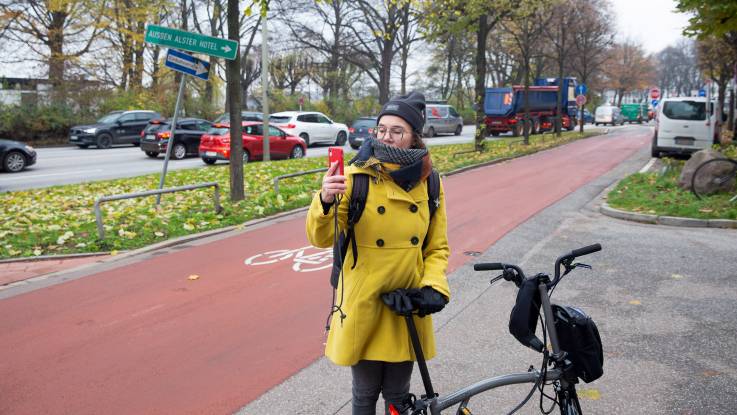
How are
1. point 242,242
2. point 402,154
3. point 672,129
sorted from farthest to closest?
point 672,129 → point 242,242 → point 402,154

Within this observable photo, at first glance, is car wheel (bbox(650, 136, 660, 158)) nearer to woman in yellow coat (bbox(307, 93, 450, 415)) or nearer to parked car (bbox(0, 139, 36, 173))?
woman in yellow coat (bbox(307, 93, 450, 415))

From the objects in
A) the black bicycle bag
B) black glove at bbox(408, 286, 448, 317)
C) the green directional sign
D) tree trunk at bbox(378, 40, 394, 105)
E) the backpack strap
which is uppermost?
tree trunk at bbox(378, 40, 394, 105)

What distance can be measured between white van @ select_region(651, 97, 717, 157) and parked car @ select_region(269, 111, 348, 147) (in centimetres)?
1453

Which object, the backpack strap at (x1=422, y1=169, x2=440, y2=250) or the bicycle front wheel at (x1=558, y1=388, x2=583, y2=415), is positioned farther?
the backpack strap at (x1=422, y1=169, x2=440, y2=250)

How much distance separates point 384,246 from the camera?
102 inches

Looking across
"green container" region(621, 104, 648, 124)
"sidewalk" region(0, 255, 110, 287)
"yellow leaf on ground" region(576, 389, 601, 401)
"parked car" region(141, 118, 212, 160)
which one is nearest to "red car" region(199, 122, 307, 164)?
"parked car" region(141, 118, 212, 160)

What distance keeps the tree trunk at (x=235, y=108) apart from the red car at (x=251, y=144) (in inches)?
308

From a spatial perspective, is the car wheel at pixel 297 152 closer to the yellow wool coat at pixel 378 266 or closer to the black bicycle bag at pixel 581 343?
the yellow wool coat at pixel 378 266

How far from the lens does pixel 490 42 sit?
4869 cm

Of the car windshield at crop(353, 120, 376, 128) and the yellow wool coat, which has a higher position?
the car windshield at crop(353, 120, 376, 128)

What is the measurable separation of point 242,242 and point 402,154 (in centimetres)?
641

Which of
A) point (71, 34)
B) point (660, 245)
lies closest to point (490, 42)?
point (71, 34)

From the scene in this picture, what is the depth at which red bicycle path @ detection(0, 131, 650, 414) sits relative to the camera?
13.3 feet

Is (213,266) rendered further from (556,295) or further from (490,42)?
(490,42)
